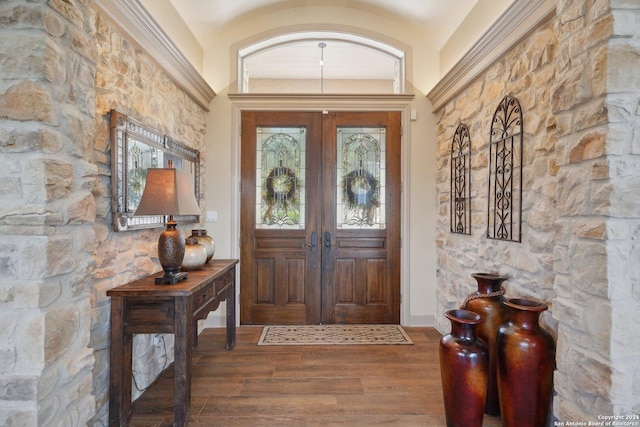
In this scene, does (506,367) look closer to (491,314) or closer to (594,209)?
(491,314)

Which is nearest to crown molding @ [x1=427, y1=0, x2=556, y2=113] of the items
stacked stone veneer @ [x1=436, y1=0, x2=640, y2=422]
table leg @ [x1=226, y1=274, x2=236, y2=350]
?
stacked stone veneer @ [x1=436, y1=0, x2=640, y2=422]

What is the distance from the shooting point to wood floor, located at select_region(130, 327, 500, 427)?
215 centimetres

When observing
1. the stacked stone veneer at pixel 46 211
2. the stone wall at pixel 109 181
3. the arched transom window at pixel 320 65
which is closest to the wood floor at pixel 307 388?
the stone wall at pixel 109 181

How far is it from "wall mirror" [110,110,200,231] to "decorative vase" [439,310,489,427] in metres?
2.21

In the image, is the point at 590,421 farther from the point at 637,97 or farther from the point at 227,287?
the point at 227,287

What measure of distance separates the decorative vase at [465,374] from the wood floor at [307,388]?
10.6 inches

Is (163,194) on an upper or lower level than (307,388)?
upper

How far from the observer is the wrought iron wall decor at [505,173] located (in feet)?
7.66

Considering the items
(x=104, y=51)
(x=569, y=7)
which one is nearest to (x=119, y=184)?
(x=104, y=51)

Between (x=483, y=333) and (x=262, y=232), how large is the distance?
2.54 metres

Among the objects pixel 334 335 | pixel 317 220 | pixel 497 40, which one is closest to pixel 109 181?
pixel 317 220

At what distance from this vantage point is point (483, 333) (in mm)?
2105

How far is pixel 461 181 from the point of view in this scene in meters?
3.24

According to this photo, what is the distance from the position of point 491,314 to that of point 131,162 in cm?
263
